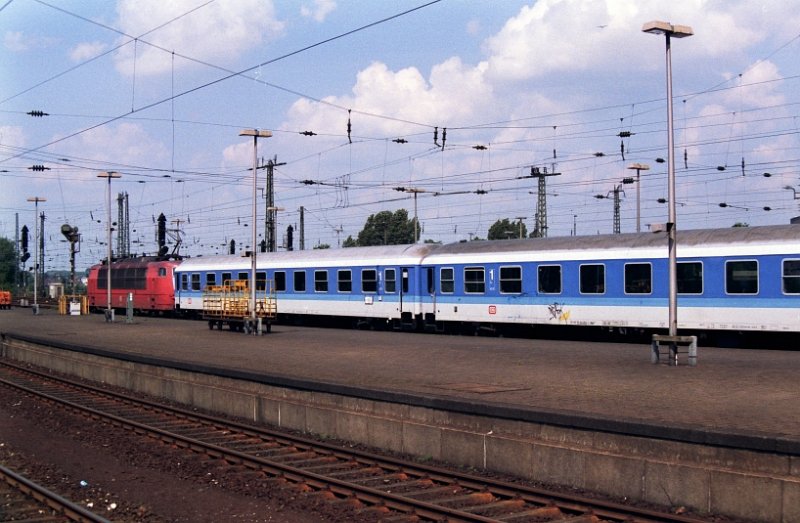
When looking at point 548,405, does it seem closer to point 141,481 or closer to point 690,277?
point 141,481

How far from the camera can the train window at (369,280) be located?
110 feet

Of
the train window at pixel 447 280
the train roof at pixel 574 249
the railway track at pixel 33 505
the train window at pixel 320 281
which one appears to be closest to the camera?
the railway track at pixel 33 505

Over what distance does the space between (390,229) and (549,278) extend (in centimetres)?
6396

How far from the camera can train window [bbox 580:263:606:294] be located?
1017 inches

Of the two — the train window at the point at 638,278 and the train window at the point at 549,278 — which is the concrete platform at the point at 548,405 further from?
the train window at the point at 549,278

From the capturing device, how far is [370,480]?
36.8ft

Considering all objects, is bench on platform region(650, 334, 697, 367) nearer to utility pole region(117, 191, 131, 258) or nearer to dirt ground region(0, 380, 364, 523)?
dirt ground region(0, 380, 364, 523)

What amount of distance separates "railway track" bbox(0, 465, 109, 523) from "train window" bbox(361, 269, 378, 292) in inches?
881

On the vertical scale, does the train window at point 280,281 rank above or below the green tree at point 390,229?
below

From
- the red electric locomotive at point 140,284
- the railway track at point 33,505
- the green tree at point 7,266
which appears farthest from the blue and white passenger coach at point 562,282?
the green tree at point 7,266

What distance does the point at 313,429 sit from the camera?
14.7 metres

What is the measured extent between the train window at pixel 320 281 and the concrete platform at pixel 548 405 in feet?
33.0

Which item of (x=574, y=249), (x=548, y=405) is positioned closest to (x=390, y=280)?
(x=574, y=249)

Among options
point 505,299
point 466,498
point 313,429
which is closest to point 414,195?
point 505,299
